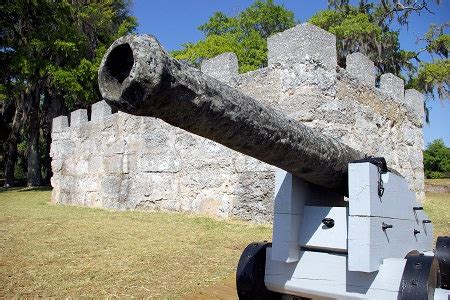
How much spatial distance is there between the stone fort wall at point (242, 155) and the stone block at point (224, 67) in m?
0.02

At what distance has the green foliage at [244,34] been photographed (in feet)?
79.0

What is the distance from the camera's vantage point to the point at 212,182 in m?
7.81

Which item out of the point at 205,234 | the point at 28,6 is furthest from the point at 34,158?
the point at 205,234

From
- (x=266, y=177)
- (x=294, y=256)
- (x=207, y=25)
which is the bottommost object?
(x=294, y=256)

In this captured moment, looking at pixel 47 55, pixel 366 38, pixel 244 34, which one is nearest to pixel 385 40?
pixel 366 38

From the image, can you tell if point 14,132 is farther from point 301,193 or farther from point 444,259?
point 444,259

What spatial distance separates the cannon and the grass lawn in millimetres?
1481

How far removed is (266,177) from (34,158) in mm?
18453

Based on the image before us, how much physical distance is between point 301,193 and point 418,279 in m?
0.90

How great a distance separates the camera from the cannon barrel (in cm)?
155

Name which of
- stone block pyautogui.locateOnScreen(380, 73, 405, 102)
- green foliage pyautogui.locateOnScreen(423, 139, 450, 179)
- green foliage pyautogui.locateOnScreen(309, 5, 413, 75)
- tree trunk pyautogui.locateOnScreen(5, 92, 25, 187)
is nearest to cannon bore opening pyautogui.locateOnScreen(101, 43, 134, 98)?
stone block pyautogui.locateOnScreen(380, 73, 405, 102)

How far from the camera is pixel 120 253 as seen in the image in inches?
210

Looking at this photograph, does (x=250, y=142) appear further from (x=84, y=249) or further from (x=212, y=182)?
(x=212, y=182)

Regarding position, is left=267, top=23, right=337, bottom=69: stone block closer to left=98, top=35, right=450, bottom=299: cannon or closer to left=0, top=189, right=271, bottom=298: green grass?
left=0, top=189, right=271, bottom=298: green grass
